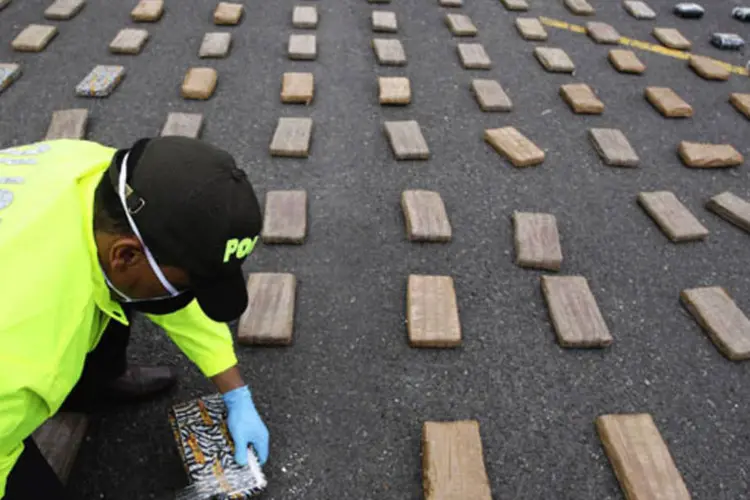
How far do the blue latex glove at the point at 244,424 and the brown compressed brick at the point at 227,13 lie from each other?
2871 millimetres

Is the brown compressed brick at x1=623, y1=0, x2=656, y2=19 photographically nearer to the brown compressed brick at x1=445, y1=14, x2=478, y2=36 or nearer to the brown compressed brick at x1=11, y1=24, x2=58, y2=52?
the brown compressed brick at x1=445, y1=14, x2=478, y2=36

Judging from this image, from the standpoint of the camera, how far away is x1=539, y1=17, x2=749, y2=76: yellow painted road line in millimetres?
3818

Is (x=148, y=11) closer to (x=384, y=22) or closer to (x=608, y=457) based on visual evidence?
(x=384, y=22)

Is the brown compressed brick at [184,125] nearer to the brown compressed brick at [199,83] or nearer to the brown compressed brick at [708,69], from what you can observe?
the brown compressed brick at [199,83]

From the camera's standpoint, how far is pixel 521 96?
3.28 meters

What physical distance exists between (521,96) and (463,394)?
6.71 feet

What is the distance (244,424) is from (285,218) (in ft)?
3.27

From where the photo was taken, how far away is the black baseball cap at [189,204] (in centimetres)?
102

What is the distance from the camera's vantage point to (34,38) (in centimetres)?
331

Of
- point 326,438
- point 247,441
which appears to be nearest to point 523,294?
point 326,438

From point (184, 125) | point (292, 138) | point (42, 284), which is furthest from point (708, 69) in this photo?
point (42, 284)

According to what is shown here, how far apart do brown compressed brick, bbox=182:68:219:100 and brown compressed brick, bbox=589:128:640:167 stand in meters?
2.04

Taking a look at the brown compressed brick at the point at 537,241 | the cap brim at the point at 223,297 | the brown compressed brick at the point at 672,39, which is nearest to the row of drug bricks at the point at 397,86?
the brown compressed brick at the point at 672,39

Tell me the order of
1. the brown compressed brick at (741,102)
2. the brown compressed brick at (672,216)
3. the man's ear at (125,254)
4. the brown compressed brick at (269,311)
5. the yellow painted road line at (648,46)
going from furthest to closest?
1. the yellow painted road line at (648,46)
2. the brown compressed brick at (741,102)
3. the brown compressed brick at (672,216)
4. the brown compressed brick at (269,311)
5. the man's ear at (125,254)
